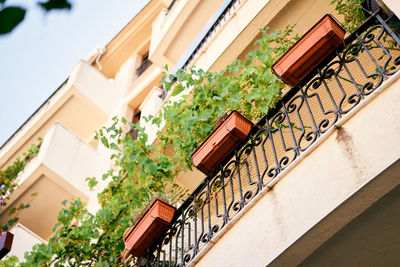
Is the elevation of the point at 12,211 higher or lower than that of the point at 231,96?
higher

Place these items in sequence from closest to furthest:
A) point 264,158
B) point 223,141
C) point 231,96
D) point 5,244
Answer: point 264,158 < point 223,141 < point 231,96 < point 5,244

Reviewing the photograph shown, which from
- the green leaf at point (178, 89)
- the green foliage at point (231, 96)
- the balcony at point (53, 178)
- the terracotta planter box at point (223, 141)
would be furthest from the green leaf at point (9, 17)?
the balcony at point (53, 178)

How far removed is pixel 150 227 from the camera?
5.30 meters

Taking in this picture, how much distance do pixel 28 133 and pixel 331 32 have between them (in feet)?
38.9

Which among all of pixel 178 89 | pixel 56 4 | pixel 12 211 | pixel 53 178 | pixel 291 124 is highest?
pixel 53 178

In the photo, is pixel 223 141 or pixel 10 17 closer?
pixel 10 17

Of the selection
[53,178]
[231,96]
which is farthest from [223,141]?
[53,178]

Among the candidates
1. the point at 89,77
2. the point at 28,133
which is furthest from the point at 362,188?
the point at 28,133

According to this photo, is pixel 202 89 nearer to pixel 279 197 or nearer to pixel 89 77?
pixel 279 197

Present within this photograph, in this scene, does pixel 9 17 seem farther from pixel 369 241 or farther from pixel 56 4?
pixel 369 241

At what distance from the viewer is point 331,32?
452cm

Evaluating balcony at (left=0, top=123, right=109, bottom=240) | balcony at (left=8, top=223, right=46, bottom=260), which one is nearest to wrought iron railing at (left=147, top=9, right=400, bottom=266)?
balcony at (left=8, top=223, right=46, bottom=260)

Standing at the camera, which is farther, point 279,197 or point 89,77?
point 89,77

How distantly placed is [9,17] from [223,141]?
3505 mm
